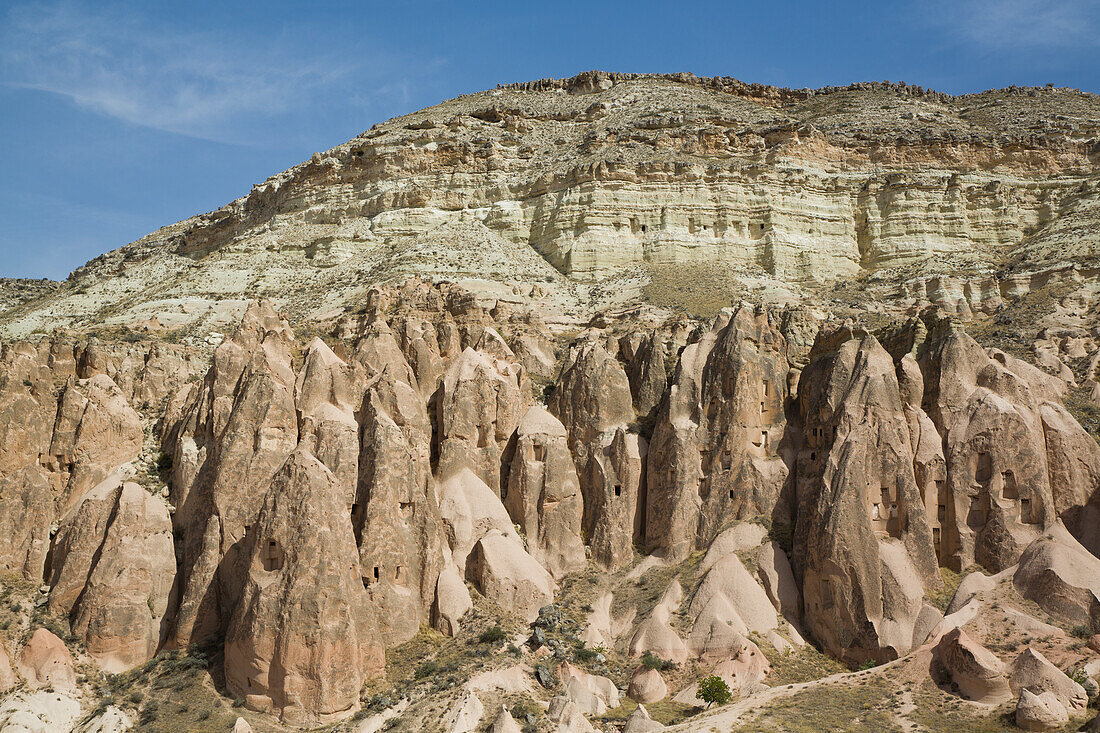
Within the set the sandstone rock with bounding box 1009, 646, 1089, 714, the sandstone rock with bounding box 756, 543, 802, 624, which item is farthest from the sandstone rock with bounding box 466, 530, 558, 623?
the sandstone rock with bounding box 1009, 646, 1089, 714

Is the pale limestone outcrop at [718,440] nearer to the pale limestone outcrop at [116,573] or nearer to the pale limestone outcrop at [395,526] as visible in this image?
the pale limestone outcrop at [395,526]

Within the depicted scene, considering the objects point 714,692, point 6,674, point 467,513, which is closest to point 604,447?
point 467,513

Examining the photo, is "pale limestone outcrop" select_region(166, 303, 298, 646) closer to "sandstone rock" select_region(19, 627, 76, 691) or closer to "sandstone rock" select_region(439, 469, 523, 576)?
"sandstone rock" select_region(19, 627, 76, 691)

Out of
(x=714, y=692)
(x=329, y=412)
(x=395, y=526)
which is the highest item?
(x=329, y=412)

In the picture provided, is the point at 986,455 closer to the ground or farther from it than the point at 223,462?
closer to the ground

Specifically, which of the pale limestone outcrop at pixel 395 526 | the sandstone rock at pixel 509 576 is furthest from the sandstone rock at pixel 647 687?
the pale limestone outcrop at pixel 395 526

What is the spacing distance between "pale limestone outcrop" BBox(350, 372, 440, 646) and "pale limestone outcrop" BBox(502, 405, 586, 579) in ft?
15.5

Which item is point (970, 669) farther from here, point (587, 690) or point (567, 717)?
point (567, 717)

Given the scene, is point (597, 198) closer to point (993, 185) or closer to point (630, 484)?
point (993, 185)

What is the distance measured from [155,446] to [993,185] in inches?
3307

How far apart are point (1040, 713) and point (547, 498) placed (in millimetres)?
25298

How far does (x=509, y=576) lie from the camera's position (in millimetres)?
49125

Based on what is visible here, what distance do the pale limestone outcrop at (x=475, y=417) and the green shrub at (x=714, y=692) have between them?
16.4 meters

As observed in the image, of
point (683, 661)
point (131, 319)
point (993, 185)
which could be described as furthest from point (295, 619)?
point (993, 185)
